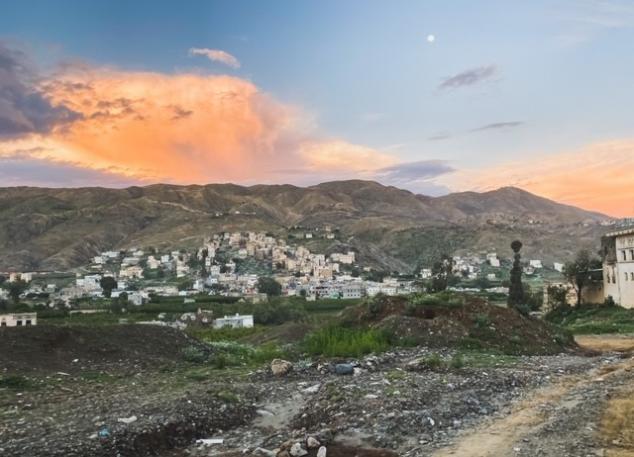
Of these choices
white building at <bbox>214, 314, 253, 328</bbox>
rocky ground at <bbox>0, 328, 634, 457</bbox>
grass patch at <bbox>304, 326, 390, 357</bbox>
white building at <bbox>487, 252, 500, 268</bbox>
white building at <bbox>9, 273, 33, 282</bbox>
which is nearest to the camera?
rocky ground at <bbox>0, 328, 634, 457</bbox>

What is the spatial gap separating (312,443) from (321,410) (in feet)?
6.62

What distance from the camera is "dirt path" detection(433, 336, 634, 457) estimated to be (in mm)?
8695

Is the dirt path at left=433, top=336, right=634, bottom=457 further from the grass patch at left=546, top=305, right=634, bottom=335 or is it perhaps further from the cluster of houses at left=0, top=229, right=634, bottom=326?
the cluster of houses at left=0, top=229, right=634, bottom=326

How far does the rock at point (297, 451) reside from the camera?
8.98 meters

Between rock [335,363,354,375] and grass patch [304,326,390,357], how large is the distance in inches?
84.3

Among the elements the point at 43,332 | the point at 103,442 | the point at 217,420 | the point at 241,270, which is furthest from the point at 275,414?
the point at 241,270

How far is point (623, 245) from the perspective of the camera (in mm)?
41594

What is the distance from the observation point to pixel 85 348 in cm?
1794

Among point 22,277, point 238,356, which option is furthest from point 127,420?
point 22,277

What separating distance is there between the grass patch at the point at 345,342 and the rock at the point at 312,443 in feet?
26.2

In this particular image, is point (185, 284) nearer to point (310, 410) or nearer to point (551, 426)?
point (310, 410)

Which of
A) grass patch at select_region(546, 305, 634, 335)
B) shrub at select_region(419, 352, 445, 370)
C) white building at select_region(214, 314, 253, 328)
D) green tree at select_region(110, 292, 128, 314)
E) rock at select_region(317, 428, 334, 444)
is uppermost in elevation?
shrub at select_region(419, 352, 445, 370)

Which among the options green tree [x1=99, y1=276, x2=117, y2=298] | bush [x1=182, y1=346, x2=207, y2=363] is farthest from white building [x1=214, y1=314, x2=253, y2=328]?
green tree [x1=99, y1=276, x2=117, y2=298]

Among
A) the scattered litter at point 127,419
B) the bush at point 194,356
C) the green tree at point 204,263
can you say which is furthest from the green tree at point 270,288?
the scattered litter at point 127,419
